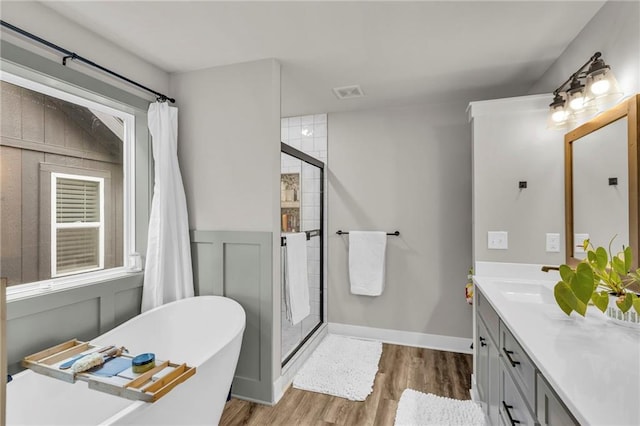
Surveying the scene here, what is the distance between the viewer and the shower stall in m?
2.54

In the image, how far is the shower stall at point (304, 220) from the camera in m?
2.54

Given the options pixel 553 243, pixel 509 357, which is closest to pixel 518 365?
pixel 509 357

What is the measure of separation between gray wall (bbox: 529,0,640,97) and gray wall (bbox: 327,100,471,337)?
1.17m

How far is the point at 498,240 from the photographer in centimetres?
216

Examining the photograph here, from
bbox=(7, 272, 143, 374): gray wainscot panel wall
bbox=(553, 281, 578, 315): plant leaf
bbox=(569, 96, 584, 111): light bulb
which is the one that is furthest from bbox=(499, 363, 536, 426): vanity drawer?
bbox=(7, 272, 143, 374): gray wainscot panel wall

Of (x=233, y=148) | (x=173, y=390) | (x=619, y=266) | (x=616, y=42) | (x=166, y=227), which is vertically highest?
(x=616, y=42)

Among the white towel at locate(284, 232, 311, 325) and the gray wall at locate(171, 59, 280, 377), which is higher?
the gray wall at locate(171, 59, 280, 377)

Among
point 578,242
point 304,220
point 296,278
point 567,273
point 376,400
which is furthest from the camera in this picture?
point 304,220

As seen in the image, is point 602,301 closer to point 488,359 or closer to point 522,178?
point 488,359

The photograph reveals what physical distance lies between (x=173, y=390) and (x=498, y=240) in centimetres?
212

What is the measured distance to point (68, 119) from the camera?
1871mm

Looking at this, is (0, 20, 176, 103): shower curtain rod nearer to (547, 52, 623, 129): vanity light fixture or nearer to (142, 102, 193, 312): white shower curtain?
(142, 102, 193, 312): white shower curtain

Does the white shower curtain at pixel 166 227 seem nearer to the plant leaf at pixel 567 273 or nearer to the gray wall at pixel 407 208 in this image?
the gray wall at pixel 407 208

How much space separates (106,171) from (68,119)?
0.37m
